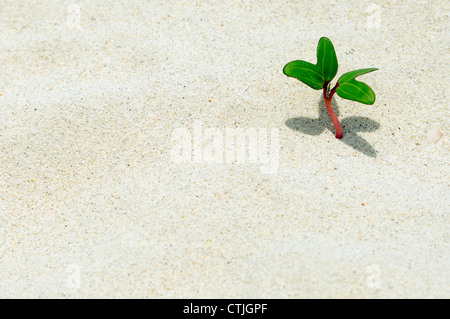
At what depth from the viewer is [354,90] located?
166 centimetres

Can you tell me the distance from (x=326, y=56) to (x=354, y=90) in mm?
167

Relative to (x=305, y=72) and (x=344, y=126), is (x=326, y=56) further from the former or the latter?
(x=344, y=126)

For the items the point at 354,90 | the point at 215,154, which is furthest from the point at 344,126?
the point at 215,154

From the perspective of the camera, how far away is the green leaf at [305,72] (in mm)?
1692

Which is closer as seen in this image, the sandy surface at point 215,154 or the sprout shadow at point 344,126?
the sandy surface at point 215,154

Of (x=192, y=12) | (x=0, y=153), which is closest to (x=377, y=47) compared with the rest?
(x=192, y=12)

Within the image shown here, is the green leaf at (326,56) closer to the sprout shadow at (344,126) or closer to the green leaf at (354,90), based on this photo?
the green leaf at (354,90)

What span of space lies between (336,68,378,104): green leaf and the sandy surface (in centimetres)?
22

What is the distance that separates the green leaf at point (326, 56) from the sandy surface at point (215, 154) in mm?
242

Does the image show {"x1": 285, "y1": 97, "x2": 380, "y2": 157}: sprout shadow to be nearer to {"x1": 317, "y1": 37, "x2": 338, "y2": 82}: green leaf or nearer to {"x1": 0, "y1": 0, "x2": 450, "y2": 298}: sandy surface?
{"x1": 0, "y1": 0, "x2": 450, "y2": 298}: sandy surface

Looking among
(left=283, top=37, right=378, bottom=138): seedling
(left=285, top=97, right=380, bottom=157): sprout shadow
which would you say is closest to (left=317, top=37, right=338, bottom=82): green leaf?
(left=283, top=37, right=378, bottom=138): seedling

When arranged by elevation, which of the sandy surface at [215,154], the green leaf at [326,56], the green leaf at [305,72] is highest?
the green leaf at [326,56]

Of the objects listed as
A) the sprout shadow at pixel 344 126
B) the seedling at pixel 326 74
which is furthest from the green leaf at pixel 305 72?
the sprout shadow at pixel 344 126

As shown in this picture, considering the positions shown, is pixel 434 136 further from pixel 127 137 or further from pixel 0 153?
pixel 0 153
